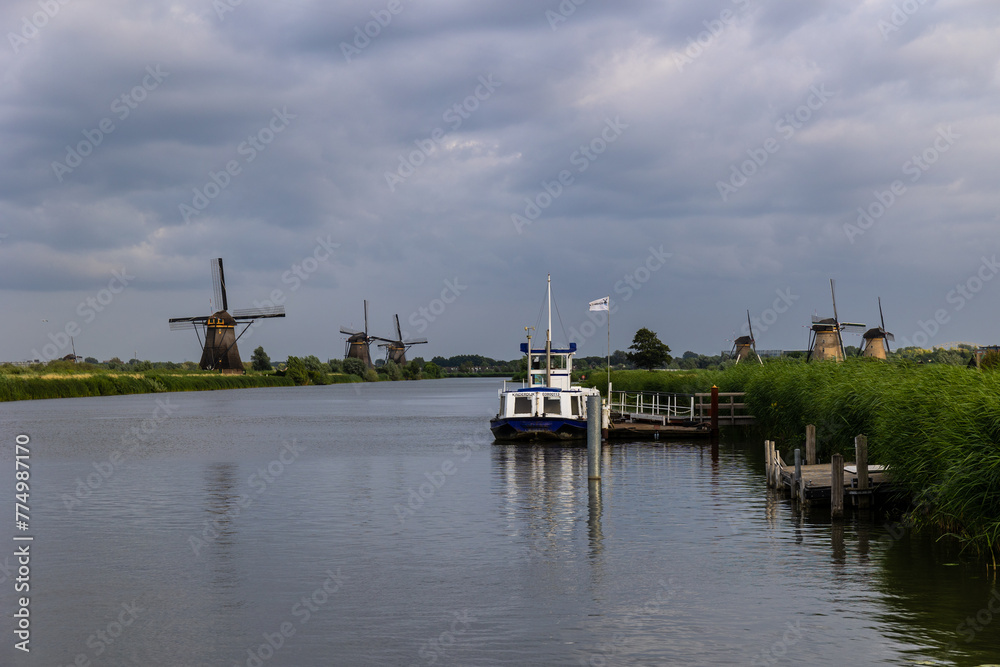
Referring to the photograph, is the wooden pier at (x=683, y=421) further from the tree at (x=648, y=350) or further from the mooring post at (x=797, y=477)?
the tree at (x=648, y=350)

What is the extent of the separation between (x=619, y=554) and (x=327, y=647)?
7.95 metres

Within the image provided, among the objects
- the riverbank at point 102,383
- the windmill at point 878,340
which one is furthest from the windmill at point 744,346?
the riverbank at point 102,383

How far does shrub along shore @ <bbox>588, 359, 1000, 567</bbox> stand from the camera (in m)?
17.0

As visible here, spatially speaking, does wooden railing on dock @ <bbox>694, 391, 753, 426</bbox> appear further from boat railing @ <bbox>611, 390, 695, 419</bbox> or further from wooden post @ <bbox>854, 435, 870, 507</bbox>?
wooden post @ <bbox>854, 435, 870, 507</bbox>

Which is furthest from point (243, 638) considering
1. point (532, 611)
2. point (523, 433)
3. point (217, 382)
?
point (217, 382)

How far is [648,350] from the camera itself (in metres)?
122

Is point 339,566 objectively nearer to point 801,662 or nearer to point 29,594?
point 29,594

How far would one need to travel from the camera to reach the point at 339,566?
1834 centimetres

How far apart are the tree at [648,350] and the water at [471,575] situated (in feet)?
290

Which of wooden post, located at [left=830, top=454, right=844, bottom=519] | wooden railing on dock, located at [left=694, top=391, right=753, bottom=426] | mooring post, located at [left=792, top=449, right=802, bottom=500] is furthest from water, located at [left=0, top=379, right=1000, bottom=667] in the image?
wooden railing on dock, located at [left=694, top=391, right=753, bottom=426]

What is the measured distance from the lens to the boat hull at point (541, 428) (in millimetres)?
47000

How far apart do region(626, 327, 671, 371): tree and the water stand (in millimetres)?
88381

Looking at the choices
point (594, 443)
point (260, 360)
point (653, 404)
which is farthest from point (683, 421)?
point (260, 360)

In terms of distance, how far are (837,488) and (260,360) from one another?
156339 millimetres
